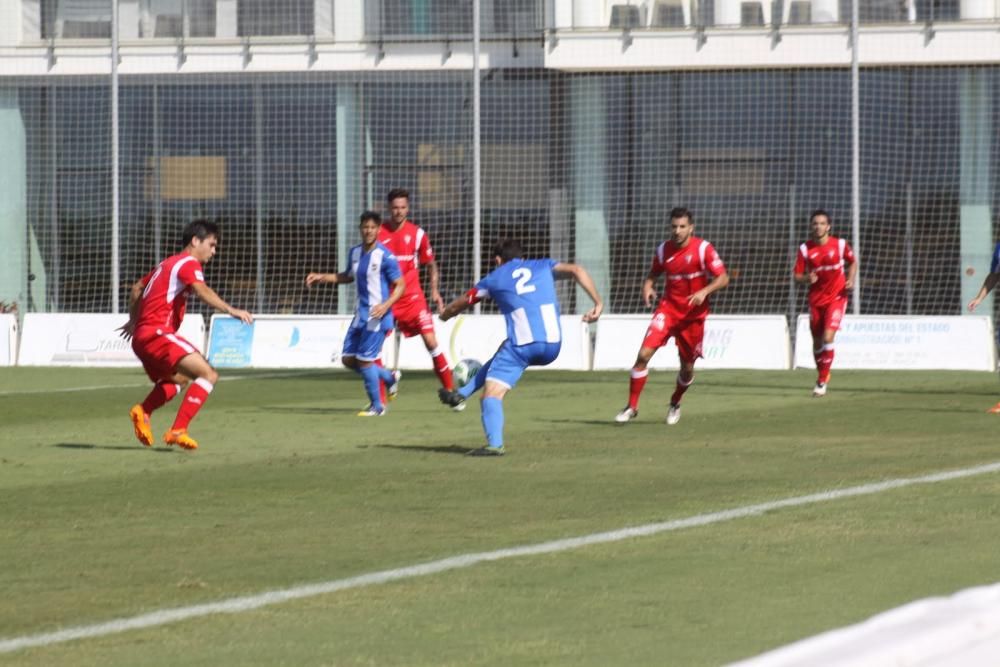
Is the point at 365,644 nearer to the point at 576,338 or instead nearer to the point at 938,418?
the point at 938,418

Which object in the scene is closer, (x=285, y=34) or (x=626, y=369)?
(x=626, y=369)

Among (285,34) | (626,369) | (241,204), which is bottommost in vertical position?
(626,369)

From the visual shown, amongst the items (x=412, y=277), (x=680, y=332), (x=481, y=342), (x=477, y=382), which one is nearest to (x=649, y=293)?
(x=680, y=332)

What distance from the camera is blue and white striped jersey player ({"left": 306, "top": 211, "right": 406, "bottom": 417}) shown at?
17406 millimetres

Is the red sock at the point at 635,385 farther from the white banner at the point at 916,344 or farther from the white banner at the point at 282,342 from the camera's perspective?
the white banner at the point at 282,342

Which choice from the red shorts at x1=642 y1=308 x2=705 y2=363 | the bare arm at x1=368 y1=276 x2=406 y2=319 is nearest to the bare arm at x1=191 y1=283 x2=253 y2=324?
the bare arm at x1=368 y1=276 x2=406 y2=319

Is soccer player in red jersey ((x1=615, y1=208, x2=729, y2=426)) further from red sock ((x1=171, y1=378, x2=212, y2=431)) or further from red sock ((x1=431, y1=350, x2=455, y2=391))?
red sock ((x1=171, y1=378, x2=212, y2=431))

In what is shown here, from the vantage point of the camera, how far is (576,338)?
27.1 m

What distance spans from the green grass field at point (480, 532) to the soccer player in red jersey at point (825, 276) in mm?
4253

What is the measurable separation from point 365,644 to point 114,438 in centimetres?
939

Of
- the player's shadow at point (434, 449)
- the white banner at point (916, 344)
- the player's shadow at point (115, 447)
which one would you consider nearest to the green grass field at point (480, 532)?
the player's shadow at point (115, 447)

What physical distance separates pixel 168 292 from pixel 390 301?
3219mm

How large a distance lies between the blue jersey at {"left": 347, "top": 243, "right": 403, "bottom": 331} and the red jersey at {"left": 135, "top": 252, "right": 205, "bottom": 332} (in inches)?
153

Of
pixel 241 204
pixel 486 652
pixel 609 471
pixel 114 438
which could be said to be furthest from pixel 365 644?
pixel 241 204
